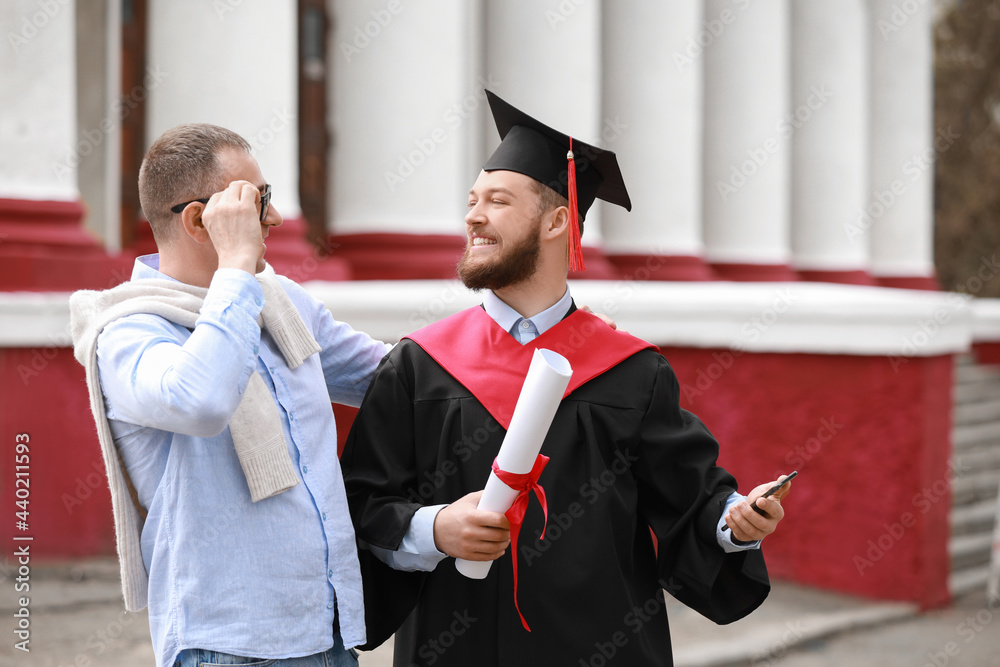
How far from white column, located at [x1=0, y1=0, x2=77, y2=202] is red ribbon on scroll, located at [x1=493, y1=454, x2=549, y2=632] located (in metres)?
4.49

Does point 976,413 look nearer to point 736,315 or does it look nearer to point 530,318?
point 736,315

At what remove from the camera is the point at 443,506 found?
2145mm

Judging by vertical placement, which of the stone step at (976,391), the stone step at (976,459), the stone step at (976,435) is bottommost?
the stone step at (976,459)

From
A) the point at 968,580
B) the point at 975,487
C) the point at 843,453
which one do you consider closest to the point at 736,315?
the point at 843,453

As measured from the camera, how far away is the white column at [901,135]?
38.4ft

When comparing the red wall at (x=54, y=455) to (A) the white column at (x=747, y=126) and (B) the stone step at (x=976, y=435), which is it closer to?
(A) the white column at (x=747, y=126)

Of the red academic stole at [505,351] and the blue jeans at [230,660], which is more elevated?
the red academic stole at [505,351]

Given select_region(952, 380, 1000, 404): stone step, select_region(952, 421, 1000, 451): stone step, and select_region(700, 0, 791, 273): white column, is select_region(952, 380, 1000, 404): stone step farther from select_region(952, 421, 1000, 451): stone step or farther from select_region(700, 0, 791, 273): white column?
select_region(700, 0, 791, 273): white column

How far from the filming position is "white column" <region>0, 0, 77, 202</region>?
5512 millimetres

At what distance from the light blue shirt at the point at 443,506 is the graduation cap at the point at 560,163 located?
0.14 meters

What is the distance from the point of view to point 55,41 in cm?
561

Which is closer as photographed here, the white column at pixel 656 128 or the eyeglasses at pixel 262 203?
the eyeglasses at pixel 262 203

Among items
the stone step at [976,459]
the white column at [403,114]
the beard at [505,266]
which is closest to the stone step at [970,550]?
the stone step at [976,459]

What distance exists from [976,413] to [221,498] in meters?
8.43
